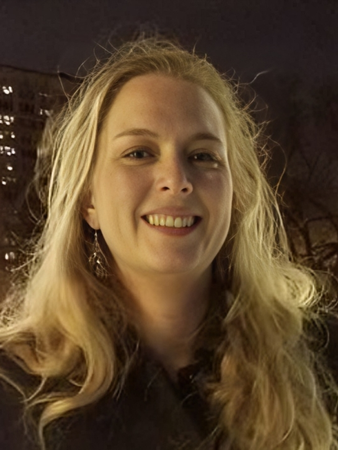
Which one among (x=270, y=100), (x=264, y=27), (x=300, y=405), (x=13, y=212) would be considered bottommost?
(x=300, y=405)

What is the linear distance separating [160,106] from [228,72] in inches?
6.4

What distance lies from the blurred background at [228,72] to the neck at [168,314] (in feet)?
0.62

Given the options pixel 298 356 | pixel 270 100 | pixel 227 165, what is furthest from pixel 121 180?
A: pixel 298 356

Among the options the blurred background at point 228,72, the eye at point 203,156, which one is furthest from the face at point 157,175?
the blurred background at point 228,72

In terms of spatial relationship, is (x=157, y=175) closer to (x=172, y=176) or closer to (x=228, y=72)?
(x=172, y=176)

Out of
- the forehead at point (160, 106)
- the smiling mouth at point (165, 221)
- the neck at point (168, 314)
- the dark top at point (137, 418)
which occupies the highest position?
the forehead at point (160, 106)

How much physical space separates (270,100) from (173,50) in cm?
18

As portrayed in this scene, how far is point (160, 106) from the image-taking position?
963mm

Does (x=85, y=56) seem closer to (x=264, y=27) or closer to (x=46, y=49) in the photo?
(x=46, y=49)

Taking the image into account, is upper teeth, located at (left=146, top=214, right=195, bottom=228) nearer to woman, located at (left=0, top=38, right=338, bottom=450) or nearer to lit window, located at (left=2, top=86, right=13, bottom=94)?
woman, located at (left=0, top=38, right=338, bottom=450)

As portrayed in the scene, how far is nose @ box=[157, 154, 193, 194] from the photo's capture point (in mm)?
955

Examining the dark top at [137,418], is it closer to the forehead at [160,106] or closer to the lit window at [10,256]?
the lit window at [10,256]

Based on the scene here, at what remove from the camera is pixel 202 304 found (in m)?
1.08

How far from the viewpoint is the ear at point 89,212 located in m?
1.00
